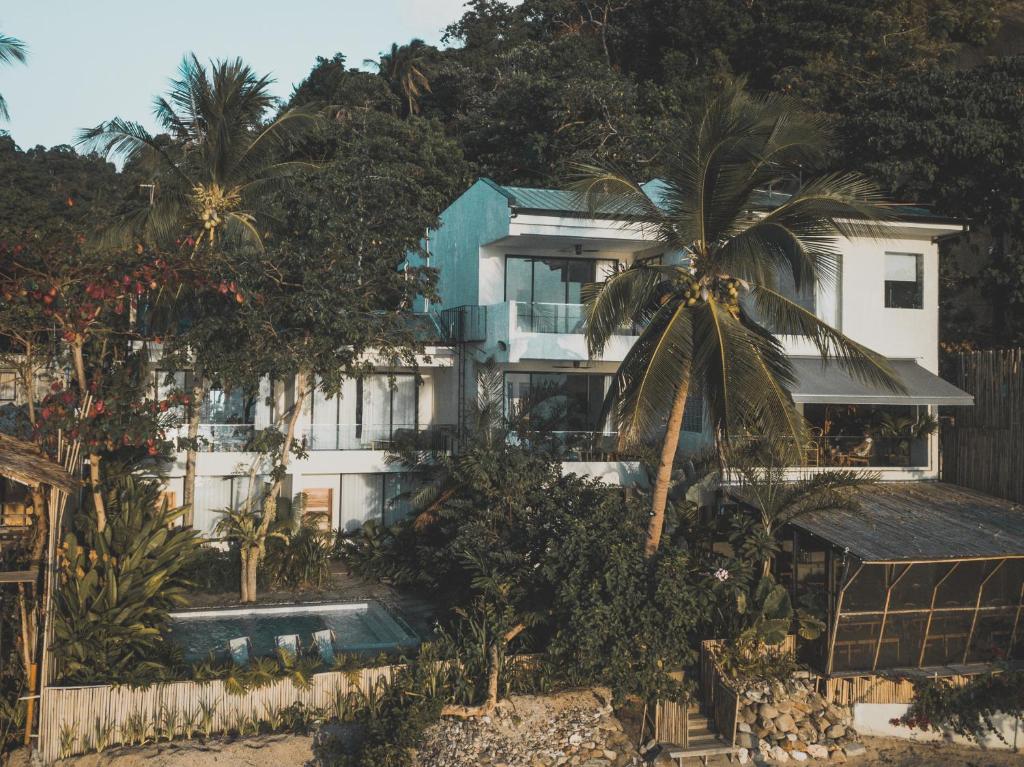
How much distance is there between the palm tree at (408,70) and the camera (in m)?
47.3

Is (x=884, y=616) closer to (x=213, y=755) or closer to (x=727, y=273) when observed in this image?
(x=727, y=273)

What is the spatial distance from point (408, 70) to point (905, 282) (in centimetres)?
3026

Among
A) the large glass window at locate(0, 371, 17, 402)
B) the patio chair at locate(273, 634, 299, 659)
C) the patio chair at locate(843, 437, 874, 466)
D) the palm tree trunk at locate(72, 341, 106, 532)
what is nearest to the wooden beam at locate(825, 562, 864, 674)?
the patio chair at locate(843, 437, 874, 466)

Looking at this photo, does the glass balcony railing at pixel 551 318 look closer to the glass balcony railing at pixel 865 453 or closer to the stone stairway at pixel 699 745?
the glass balcony railing at pixel 865 453

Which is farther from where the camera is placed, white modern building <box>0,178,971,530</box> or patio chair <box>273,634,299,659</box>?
white modern building <box>0,178,971,530</box>

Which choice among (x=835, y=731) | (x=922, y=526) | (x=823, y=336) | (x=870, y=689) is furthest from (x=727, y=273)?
(x=835, y=731)

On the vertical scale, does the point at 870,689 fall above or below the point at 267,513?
below

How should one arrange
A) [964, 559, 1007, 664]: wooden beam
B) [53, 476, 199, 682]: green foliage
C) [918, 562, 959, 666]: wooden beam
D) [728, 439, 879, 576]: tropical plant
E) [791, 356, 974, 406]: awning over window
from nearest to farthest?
1. [53, 476, 199, 682]: green foliage
2. [918, 562, 959, 666]: wooden beam
3. [964, 559, 1007, 664]: wooden beam
4. [728, 439, 879, 576]: tropical plant
5. [791, 356, 974, 406]: awning over window

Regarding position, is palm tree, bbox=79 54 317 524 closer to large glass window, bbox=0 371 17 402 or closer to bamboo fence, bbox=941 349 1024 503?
large glass window, bbox=0 371 17 402

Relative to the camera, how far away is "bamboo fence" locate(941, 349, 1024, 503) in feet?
70.6

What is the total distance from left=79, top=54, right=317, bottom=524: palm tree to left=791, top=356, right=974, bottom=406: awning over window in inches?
490

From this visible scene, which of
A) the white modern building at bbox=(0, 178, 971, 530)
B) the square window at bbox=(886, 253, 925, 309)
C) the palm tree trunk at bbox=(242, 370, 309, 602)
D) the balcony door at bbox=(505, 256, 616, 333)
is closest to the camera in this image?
the palm tree trunk at bbox=(242, 370, 309, 602)

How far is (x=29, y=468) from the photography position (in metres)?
13.5

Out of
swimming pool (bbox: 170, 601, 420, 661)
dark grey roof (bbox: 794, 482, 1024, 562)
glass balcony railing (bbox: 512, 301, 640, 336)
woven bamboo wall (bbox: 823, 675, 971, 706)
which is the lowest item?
woven bamboo wall (bbox: 823, 675, 971, 706)
